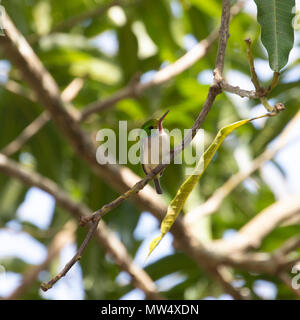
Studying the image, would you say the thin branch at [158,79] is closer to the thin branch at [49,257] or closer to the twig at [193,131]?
the thin branch at [49,257]

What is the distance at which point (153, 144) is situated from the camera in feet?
7.02

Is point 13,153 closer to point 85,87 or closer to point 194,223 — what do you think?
point 85,87

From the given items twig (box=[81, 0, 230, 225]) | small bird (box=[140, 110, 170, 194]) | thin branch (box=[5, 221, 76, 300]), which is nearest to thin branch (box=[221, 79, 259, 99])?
twig (box=[81, 0, 230, 225])

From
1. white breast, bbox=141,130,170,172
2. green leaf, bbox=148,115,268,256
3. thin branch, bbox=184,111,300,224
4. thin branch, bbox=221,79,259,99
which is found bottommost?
green leaf, bbox=148,115,268,256

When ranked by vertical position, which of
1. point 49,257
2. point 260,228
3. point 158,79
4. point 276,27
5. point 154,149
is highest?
point 158,79

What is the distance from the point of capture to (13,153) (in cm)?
368

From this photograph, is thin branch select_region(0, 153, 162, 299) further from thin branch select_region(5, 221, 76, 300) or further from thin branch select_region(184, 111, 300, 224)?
thin branch select_region(5, 221, 76, 300)

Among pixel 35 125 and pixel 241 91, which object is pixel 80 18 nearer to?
pixel 35 125

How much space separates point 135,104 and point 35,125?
0.75 metres

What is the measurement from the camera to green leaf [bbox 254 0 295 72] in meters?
1.31

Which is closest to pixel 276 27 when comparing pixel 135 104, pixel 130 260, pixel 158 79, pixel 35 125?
pixel 158 79

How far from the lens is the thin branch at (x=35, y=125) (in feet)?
11.6

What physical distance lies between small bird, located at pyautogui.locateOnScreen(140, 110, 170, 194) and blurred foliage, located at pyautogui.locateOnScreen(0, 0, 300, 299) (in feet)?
4.45

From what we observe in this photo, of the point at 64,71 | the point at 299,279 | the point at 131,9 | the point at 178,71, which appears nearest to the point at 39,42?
the point at 64,71
